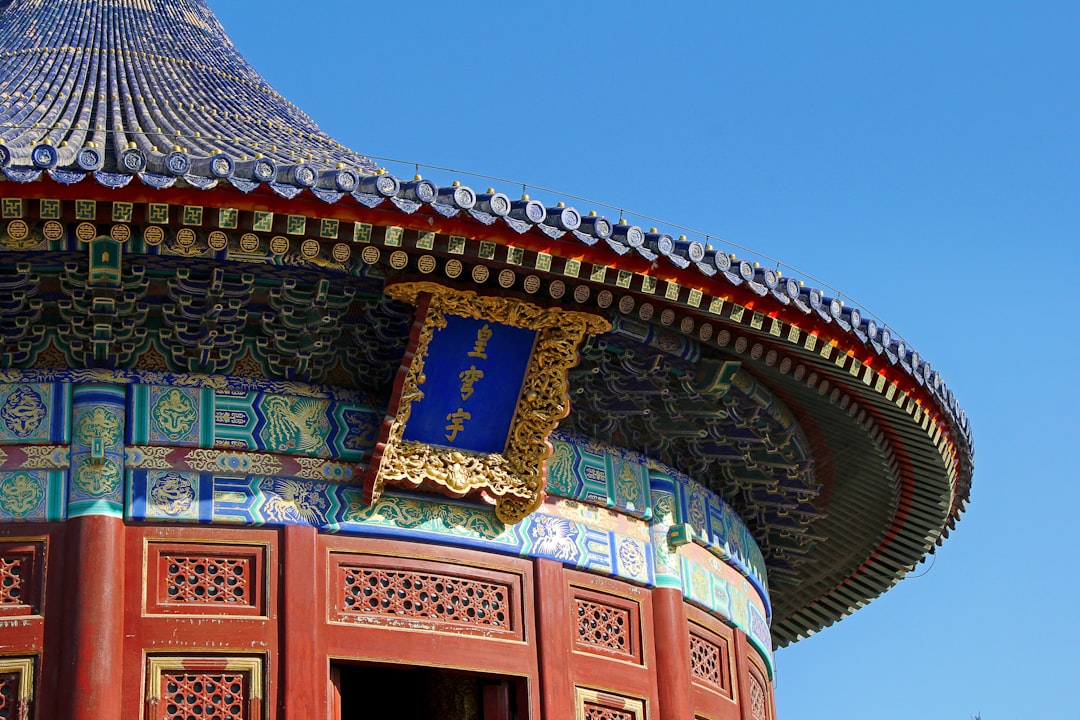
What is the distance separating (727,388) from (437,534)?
239cm

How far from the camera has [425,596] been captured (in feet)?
39.2

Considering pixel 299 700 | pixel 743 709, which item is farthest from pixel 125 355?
pixel 743 709

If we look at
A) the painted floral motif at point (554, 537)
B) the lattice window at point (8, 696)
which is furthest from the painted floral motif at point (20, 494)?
the painted floral motif at point (554, 537)

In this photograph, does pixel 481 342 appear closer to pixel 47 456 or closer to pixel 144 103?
pixel 47 456

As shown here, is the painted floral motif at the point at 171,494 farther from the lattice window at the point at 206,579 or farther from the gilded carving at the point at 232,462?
the lattice window at the point at 206,579

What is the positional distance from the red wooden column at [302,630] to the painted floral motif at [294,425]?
58 cm

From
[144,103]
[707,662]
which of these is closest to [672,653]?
[707,662]

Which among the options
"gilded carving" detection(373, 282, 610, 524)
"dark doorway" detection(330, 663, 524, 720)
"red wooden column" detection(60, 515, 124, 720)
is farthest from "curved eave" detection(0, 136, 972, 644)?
"dark doorway" detection(330, 663, 524, 720)

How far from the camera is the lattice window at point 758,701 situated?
45.5 ft

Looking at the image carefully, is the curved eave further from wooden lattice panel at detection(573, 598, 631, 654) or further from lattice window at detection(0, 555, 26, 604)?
lattice window at detection(0, 555, 26, 604)

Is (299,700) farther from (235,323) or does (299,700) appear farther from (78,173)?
(78,173)

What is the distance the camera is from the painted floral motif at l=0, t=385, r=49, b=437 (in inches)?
457

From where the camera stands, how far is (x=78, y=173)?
10.6 metres

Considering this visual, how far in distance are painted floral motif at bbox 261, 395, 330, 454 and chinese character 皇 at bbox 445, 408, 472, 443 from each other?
2.58 feet
